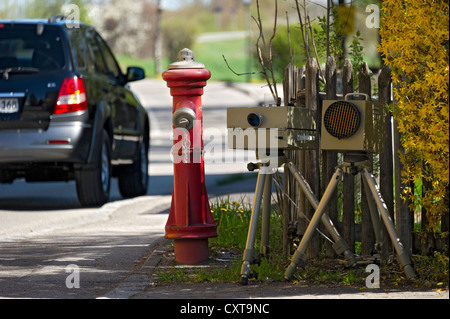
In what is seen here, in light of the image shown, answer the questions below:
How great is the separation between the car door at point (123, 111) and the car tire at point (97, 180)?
498mm

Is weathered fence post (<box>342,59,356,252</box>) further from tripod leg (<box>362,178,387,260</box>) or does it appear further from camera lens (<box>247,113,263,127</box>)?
camera lens (<box>247,113,263,127</box>)

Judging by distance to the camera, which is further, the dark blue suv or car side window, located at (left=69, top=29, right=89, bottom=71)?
car side window, located at (left=69, top=29, right=89, bottom=71)

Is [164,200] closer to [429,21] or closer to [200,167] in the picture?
[200,167]

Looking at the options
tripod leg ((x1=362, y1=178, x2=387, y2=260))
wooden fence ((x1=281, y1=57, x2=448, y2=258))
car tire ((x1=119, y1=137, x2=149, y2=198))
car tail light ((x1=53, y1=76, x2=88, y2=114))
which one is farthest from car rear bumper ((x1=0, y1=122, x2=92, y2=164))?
tripod leg ((x1=362, y1=178, x2=387, y2=260))

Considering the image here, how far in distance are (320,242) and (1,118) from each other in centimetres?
471

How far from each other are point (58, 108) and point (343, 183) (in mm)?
4681

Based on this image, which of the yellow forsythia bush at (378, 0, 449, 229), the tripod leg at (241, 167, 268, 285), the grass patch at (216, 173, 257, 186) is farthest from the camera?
the grass patch at (216, 173, 257, 186)

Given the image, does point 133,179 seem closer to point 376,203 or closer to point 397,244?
point 376,203

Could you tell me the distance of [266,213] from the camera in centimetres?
704

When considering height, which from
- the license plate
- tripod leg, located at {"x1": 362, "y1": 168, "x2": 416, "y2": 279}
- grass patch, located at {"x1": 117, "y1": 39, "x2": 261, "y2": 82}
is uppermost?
grass patch, located at {"x1": 117, "y1": 39, "x2": 261, "y2": 82}

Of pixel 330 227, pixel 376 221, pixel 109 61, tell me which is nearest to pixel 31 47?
pixel 109 61

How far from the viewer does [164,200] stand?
1254cm

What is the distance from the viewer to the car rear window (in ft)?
36.8
